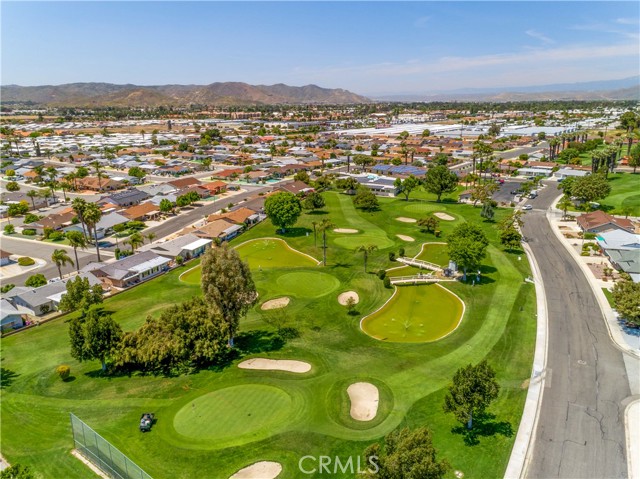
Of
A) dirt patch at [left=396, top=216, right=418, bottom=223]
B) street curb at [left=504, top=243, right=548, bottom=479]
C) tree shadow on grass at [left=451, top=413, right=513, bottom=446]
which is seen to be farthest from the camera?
dirt patch at [left=396, top=216, right=418, bottom=223]

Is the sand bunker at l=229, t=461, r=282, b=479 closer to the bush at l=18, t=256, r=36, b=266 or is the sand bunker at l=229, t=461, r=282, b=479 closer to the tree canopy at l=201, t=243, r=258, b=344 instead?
the tree canopy at l=201, t=243, r=258, b=344

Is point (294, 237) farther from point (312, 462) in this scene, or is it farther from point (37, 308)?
point (312, 462)

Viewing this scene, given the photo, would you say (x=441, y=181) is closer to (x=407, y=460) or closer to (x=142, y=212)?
(x=142, y=212)

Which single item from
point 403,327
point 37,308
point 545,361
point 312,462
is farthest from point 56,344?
point 545,361

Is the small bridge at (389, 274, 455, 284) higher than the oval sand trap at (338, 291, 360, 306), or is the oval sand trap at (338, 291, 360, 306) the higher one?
the small bridge at (389, 274, 455, 284)

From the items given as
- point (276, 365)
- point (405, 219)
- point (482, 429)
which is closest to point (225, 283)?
point (276, 365)

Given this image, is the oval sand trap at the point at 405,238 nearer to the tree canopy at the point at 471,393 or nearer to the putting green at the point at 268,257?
the putting green at the point at 268,257

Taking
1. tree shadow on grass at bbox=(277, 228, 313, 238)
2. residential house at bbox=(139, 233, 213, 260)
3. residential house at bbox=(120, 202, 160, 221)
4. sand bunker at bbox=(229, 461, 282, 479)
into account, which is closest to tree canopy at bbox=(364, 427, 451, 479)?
sand bunker at bbox=(229, 461, 282, 479)
